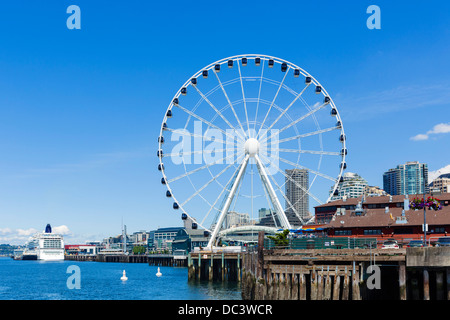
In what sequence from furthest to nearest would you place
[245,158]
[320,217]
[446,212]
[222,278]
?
[320,217]
[222,278]
[245,158]
[446,212]

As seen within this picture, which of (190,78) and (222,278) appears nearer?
(190,78)

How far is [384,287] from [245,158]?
41.3m

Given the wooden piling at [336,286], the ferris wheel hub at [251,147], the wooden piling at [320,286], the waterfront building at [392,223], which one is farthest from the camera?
the ferris wheel hub at [251,147]

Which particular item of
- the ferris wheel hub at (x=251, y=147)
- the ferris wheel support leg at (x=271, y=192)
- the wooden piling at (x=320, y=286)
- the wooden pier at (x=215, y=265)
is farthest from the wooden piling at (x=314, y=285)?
the wooden pier at (x=215, y=265)

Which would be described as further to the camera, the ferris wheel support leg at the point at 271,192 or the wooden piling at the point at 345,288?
the ferris wheel support leg at the point at 271,192

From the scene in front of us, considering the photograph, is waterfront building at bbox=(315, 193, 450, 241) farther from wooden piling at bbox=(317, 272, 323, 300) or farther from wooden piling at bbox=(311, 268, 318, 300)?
wooden piling at bbox=(317, 272, 323, 300)

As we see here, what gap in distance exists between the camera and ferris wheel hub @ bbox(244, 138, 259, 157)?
260 feet

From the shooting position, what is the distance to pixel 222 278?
8925 centimetres

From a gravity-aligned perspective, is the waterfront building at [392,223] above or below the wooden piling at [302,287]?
above

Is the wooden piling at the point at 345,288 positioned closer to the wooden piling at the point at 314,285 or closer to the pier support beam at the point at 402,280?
the wooden piling at the point at 314,285

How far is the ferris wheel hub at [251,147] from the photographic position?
79.1m

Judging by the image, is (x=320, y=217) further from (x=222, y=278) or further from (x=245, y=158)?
(x=245, y=158)

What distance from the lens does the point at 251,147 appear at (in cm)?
7906
